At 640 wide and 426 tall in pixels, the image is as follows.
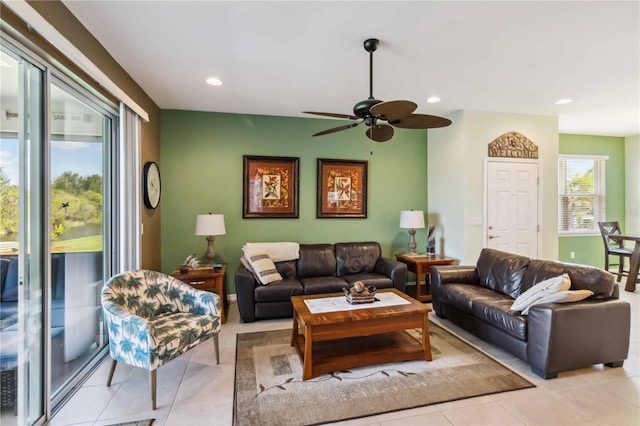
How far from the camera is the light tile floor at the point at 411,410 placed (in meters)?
1.95

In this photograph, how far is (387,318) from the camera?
257cm

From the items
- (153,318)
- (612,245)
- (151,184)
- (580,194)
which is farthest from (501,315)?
(580,194)

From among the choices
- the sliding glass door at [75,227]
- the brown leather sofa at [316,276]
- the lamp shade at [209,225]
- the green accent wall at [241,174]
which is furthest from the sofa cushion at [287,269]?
the sliding glass door at [75,227]

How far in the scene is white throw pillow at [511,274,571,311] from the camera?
2.49m

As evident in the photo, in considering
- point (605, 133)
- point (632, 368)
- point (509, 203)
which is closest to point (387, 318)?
point (632, 368)

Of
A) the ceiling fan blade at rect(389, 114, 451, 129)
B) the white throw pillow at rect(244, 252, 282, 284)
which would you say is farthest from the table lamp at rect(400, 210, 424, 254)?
the ceiling fan blade at rect(389, 114, 451, 129)

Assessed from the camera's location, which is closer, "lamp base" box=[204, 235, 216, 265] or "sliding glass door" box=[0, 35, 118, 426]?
"sliding glass door" box=[0, 35, 118, 426]

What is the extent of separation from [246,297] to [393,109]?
8.63ft

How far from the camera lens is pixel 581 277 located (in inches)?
104

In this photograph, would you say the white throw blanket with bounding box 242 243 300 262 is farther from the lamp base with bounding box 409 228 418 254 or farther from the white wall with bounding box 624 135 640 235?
the white wall with bounding box 624 135 640 235

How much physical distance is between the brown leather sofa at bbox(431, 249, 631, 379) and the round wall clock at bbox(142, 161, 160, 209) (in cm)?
376

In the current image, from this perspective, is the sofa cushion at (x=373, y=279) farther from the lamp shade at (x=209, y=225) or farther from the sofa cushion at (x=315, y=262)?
the lamp shade at (x=209, y=225)

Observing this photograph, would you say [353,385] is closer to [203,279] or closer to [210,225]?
[203,279]

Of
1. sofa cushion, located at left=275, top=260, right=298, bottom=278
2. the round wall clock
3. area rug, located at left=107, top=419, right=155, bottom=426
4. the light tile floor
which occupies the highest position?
the round wall clock
